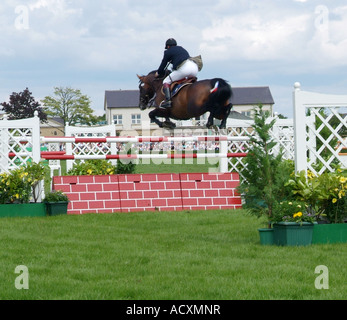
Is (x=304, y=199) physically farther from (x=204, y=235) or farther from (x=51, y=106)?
(x=51, y=106)

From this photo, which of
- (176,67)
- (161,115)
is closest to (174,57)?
(176,67)

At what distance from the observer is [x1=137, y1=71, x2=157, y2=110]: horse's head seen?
1619 cm

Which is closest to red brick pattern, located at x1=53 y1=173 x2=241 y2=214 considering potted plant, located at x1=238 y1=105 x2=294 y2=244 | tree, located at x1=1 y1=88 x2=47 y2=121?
potted plant, located at x1=238 y1=105 x2=294 y2=244

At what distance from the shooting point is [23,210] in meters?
9.02

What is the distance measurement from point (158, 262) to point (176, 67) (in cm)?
1141

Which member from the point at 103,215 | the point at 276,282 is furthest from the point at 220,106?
the point at 276,282

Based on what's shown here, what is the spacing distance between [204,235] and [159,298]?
3198 mm

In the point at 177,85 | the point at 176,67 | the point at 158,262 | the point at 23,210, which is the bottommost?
the point at 158,262

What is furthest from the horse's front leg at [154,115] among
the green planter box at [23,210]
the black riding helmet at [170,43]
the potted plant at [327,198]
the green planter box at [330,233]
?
the green planter box at [330,233]

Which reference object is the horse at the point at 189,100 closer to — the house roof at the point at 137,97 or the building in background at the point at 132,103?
the building in background at the point at 132,103

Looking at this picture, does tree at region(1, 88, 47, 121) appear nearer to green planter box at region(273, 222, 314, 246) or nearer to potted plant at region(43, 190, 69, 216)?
potted plant at region(43, 190, 69, 216)

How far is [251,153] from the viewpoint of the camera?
6.60 m

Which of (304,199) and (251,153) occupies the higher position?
(251,153)

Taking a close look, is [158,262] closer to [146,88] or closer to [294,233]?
[294,233]
